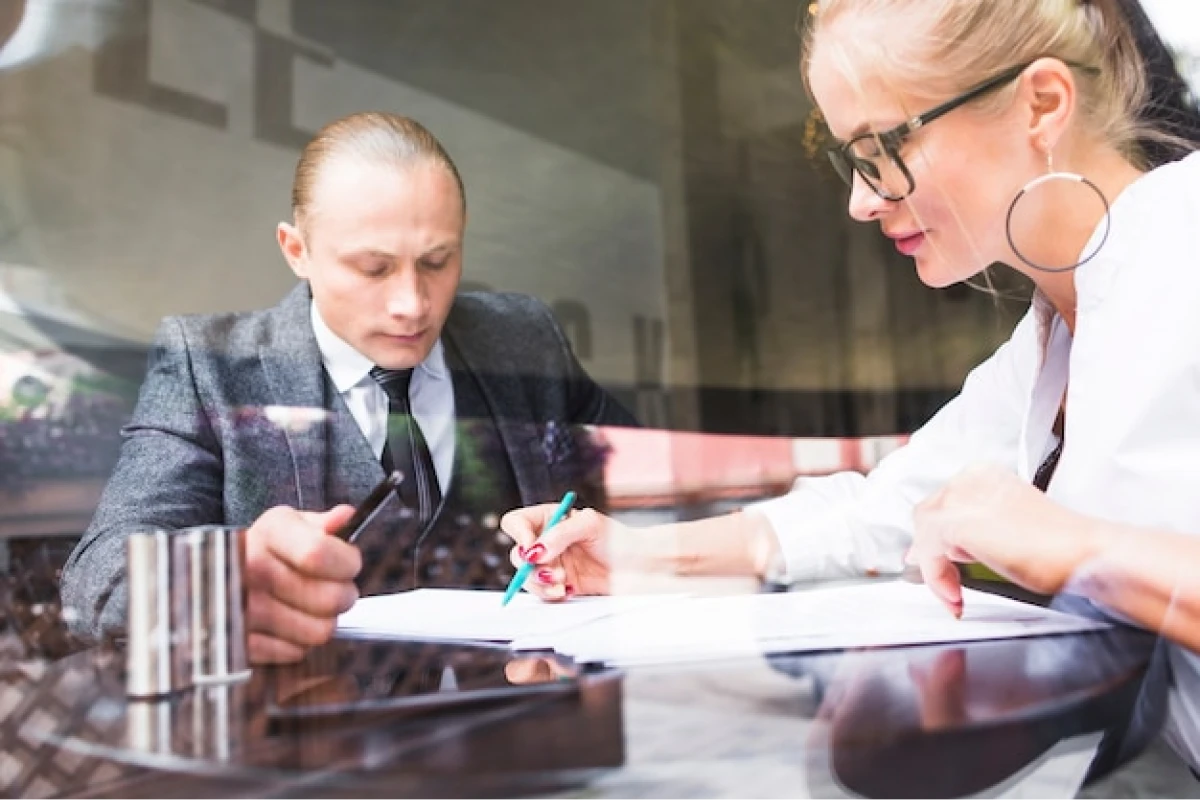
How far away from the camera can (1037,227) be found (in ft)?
2.77

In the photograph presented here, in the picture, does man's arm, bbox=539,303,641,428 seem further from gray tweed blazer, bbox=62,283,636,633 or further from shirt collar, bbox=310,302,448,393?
shirt collar, bbox=310,302,448,393

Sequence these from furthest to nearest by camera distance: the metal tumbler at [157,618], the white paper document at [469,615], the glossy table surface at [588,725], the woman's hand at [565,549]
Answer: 1. the woman's hand at [565,549]
2. the white paper document at [469,615]
3. the metal tumbler at [157,618]
4. the glossy table surface at [588,725]

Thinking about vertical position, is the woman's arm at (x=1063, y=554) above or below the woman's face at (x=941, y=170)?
below

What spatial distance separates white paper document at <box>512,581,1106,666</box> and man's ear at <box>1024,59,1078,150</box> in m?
0.40

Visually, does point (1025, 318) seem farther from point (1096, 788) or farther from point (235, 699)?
point (235, 699)

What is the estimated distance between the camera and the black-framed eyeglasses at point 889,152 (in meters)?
0.81

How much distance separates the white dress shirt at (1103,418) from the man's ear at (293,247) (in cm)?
48

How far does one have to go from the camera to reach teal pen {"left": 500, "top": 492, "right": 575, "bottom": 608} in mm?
876

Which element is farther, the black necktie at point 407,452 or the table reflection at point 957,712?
the black necktie at point 407,452

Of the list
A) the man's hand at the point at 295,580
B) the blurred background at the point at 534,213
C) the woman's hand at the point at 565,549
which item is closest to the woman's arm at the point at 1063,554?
the blurred background at the point at 534,213

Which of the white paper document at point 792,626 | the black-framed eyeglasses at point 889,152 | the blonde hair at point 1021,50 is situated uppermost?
the blonde hair at point 1021,50

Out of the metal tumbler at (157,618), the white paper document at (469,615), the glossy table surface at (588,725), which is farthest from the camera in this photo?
the white paper document at (469,615)

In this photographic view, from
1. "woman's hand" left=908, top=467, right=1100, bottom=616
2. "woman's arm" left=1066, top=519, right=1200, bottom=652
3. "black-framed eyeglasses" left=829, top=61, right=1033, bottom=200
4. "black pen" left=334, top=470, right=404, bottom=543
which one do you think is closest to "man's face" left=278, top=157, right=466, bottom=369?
"black pen" left=334, top=470, right=404, bottom=543

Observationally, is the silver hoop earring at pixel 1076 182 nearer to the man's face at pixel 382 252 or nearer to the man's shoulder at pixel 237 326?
the man's face at pixel 382 252
